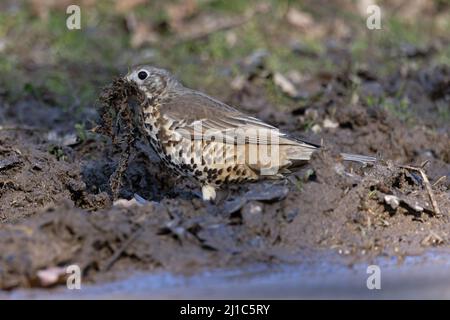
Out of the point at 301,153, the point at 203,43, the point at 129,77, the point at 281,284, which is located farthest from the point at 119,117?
the point at 203,43

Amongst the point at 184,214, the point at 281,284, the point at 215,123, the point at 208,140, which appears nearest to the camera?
the point at 281,284

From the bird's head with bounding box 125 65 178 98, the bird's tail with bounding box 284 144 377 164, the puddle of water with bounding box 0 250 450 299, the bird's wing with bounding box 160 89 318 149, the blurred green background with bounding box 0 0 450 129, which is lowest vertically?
the puddle of water with bounding box 0 250 450 299

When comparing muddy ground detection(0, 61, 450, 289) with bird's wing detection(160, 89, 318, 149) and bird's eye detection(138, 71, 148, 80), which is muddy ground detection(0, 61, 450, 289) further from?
bird's eye detection(138, 71, 148, 80)

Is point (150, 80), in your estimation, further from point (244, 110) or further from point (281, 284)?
point (244, 110)

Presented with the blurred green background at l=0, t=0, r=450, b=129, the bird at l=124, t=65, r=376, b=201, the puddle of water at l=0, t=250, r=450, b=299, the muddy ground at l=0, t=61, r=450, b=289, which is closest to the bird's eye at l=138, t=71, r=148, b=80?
the bird at l=124, t=65, r=376, b=201

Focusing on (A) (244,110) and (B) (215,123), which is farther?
(A) (244,110)
